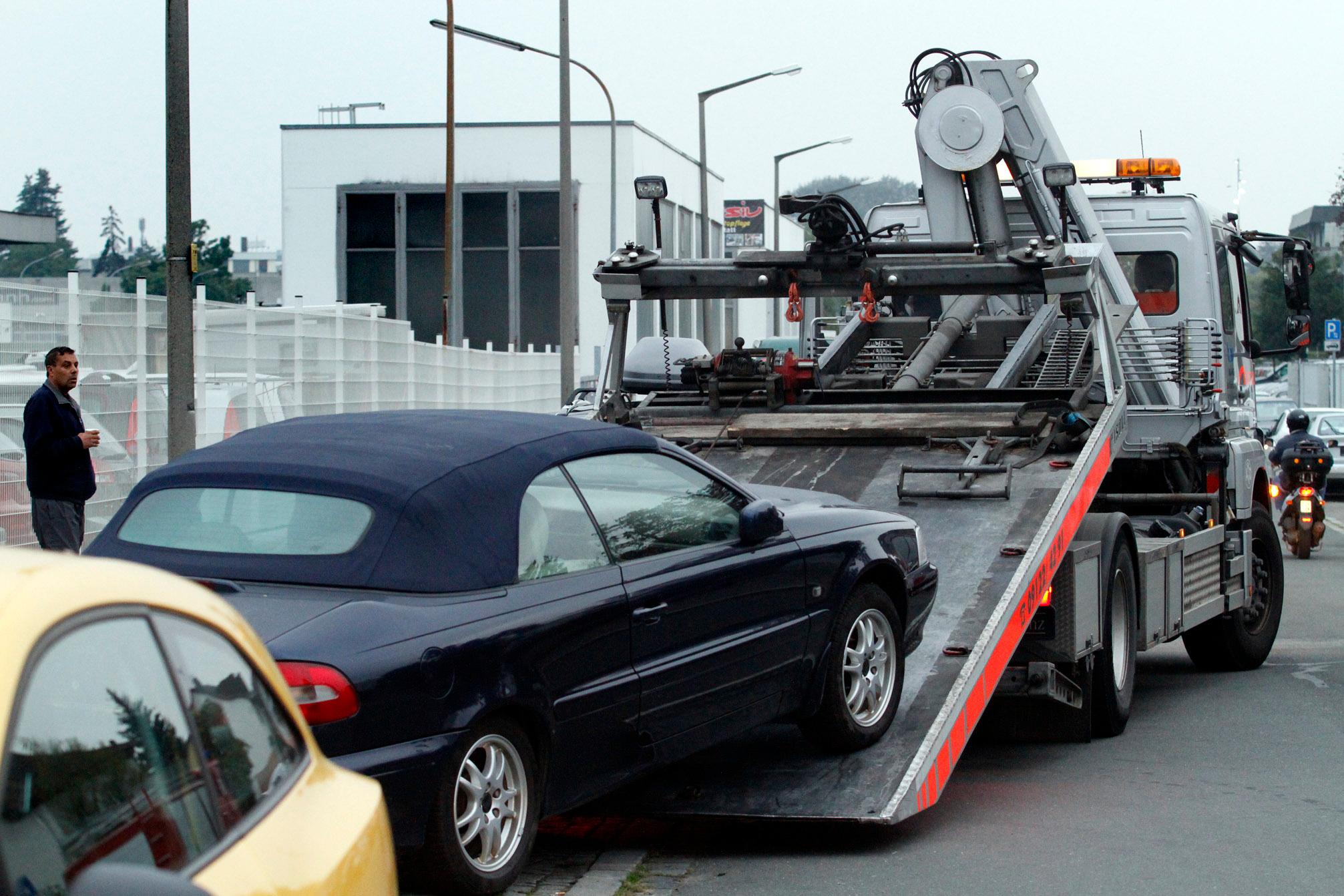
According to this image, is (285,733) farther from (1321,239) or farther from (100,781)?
(1321,239)

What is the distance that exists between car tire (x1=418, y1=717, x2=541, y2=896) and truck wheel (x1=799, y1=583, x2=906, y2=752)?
1659mm

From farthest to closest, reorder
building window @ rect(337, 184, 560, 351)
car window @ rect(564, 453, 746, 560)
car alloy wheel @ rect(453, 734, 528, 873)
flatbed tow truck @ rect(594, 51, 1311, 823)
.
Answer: building window @ rect(337, 184, 560, 351), flatbed tow truck @ rect(594, 51, 1311, 823), car window @ rect(564, 453, 746, 560), car alloy wheel @ rect(453, 734, 528, 873)

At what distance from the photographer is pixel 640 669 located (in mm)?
5867

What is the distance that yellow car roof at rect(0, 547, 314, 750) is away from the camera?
212 centimetres

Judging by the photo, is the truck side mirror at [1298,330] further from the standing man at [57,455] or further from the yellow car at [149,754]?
the yellow car at [149,754]

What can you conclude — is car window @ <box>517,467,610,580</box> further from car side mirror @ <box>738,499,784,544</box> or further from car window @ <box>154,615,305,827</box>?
car window @ <box>154,615,305,827</box>

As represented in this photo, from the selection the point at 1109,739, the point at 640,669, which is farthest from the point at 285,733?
the point at 1109,739

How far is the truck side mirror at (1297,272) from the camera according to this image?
1198 centimetres

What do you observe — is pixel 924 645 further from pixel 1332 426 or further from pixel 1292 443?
pixel 1332 426

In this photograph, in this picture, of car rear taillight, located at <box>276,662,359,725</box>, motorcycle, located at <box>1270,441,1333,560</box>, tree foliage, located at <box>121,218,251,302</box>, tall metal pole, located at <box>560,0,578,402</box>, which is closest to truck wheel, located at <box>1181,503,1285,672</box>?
motorcycle, located at <box>1270,441,1333,560</box>

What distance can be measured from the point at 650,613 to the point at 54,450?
238 inches

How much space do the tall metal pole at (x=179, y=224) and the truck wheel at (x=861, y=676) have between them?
676 centimetres

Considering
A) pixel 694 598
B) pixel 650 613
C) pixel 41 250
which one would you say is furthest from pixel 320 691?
pixel 41 250

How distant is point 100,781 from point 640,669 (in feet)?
12.0
